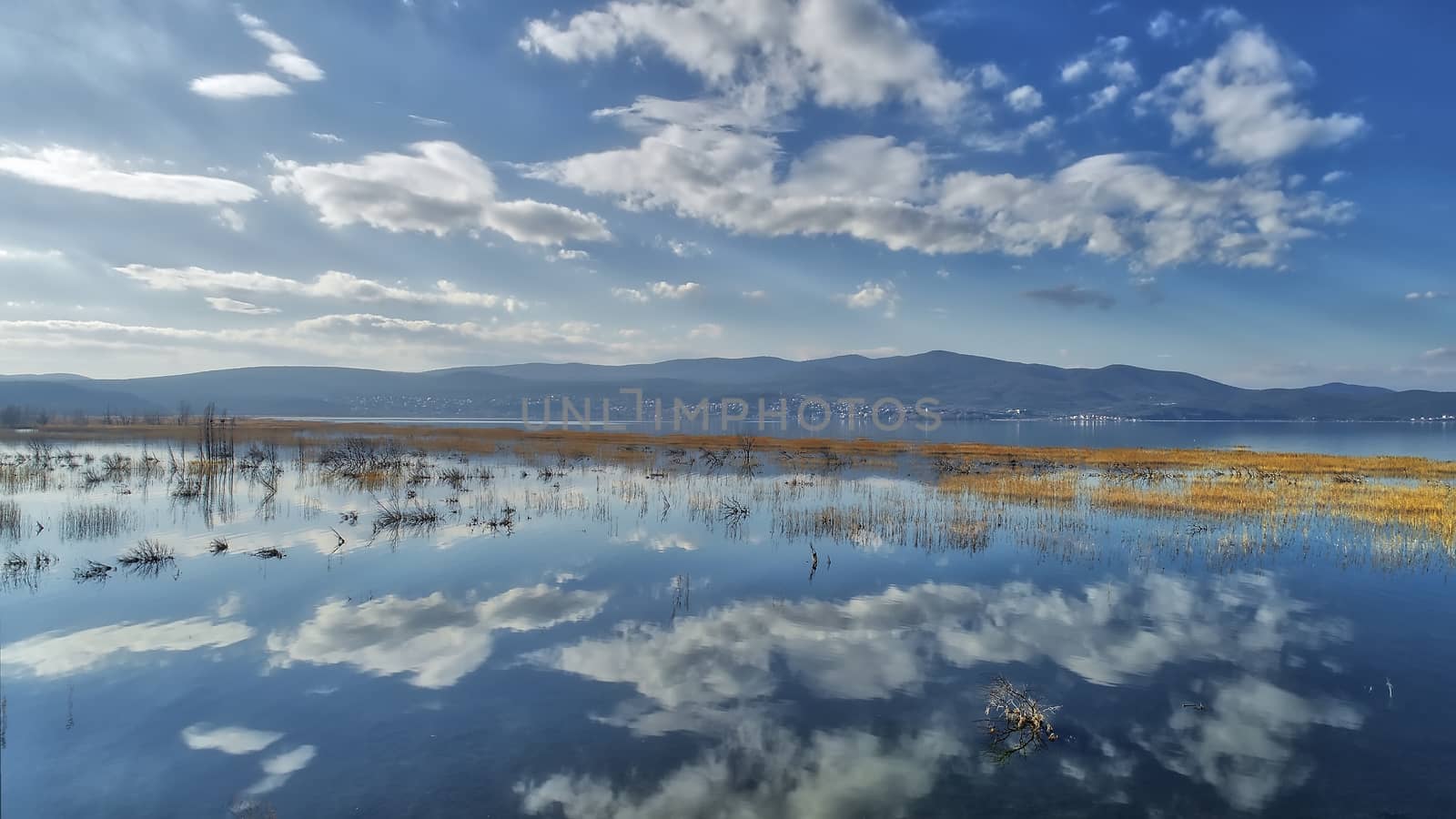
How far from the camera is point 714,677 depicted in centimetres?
1185

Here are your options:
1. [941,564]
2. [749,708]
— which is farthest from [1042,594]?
[749,708]

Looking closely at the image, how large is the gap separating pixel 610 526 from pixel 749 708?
15.7 metres

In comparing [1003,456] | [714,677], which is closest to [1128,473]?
[1003,456]

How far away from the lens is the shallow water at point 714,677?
8570mm

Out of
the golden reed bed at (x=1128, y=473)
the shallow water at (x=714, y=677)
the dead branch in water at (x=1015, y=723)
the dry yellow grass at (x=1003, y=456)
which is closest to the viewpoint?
the shallow water at (x=714, y=677)

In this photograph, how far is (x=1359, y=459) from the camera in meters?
65.4

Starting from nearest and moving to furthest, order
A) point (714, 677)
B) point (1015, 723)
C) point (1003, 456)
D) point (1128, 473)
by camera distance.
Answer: point (1015, 723), point (714, 677), point (1128, 473), point (1003, 456)

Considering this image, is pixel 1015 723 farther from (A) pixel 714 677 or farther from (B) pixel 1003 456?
(B) pixel 1003 456

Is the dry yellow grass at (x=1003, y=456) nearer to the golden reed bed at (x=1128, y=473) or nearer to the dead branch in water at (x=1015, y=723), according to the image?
the golden reed bed at (x=1128, y=473)

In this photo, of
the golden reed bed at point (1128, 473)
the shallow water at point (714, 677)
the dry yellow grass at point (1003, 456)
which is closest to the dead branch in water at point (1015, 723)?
the shallow water at point (714, 677)

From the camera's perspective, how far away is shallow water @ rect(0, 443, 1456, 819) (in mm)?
8570

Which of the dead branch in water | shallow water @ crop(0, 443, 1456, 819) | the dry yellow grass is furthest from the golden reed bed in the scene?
the dead branch in water

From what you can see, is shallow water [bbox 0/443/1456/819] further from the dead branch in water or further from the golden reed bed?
the golden reed bed

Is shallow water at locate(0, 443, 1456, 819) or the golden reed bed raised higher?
the golden reed bed
